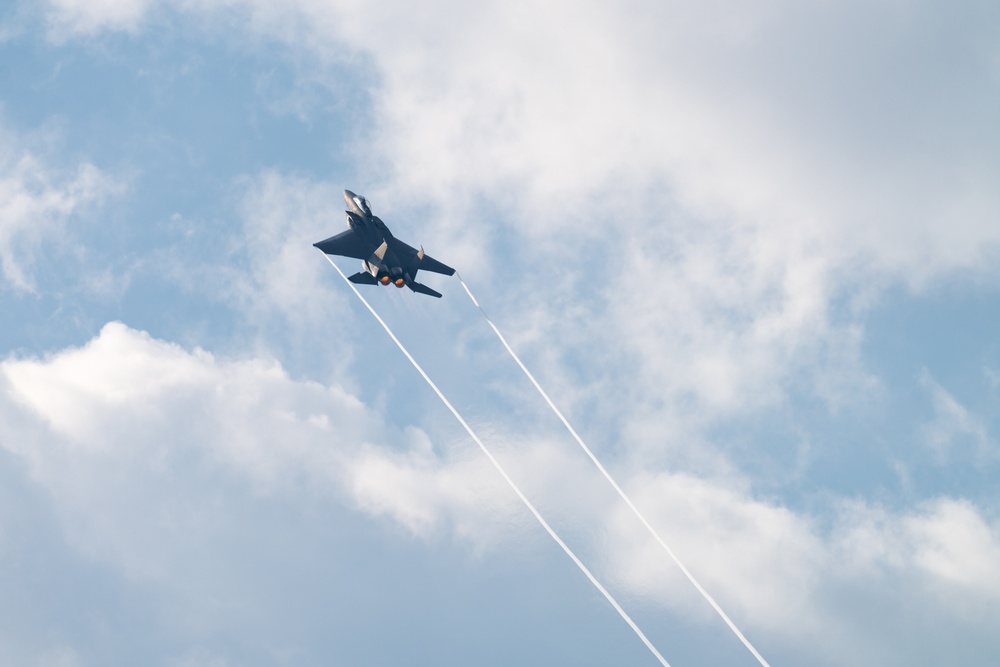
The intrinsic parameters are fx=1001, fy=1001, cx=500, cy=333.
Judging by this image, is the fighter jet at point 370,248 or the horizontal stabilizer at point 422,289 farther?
the horizontal stabilizer at point 422,289

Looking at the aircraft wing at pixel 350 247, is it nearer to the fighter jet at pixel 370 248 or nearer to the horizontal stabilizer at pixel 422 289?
the fighter jet at pixel 370 248

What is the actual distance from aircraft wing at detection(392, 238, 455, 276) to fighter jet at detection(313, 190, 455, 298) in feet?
0.56

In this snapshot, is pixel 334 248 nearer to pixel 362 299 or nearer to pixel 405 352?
pixel 362 299

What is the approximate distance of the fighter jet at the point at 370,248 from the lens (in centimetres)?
12531

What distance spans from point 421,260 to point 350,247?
29.9 feet

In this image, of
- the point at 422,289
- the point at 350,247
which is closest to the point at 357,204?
the point at 350,247

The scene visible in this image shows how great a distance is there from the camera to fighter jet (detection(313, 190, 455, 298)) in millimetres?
125312

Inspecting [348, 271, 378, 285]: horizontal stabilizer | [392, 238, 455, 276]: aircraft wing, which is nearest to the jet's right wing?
[392, 238, 455, 276]: aircraft wing

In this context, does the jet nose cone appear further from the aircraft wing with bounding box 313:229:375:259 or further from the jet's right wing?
the jet's right wing

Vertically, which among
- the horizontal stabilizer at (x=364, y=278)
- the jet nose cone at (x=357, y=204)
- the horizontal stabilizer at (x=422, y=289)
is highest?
the jet nose cone at (x=357, y=204)

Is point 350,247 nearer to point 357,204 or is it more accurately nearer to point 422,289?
point 357,204

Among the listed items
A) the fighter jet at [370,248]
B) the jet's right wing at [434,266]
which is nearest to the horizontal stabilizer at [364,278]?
the fighter jet at [370,248]

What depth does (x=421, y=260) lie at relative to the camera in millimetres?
127875

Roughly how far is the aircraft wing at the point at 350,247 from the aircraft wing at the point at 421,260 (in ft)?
12.9
